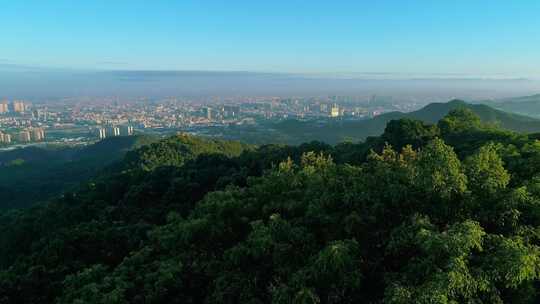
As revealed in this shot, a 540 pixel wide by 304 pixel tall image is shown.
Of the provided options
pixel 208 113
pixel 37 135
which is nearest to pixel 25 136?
pixel 37 135

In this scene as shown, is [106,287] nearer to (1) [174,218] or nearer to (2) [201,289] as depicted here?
(2) [201,289]

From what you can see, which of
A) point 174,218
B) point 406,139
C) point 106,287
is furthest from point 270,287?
point 406,139

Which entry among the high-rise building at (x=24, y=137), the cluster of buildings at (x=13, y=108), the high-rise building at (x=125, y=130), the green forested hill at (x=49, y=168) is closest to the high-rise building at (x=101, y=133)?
the high-rise building at (x=125, y=130)

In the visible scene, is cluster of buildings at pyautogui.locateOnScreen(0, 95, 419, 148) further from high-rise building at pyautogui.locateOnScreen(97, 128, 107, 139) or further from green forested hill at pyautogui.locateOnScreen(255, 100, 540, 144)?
green forested hill at pyautogui.locateOnScreen(255, 100, 540, 144)

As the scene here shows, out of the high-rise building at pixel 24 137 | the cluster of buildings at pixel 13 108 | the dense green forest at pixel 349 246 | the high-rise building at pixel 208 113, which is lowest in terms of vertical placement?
the high-rise building at pixel 24 137

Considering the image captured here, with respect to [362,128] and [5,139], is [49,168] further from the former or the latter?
[362,128]

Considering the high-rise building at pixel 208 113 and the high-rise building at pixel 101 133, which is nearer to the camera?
the high-rise building at pixel 101 133

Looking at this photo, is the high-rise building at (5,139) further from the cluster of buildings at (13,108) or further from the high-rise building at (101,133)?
the cluster of buildings at (13,108)

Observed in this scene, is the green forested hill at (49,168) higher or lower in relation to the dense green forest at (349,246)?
lower

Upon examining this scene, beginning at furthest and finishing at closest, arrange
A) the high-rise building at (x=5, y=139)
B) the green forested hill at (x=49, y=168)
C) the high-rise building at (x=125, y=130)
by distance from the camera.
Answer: the high-rise building at (x=125, y=130) < the high-rise building at (x=5, y=139) < the green forested hill at (x=49, y=168)
